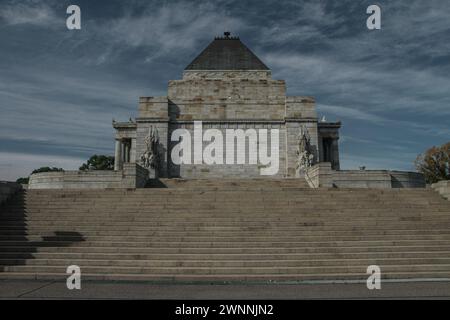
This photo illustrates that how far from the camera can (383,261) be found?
10664 millimetres

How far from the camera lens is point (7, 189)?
53.5 feet

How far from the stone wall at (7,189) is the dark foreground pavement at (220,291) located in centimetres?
780

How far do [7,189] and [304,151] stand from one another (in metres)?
21.3

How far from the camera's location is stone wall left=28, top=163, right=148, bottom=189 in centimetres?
2138

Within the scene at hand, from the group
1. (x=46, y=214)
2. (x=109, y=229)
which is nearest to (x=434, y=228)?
(x=109, y=229)

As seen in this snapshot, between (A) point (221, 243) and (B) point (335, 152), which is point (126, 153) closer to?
(B) point (335, 152)

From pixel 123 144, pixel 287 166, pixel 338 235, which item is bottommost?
pixel 338 235

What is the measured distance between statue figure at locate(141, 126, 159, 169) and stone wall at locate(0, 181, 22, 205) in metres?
11.5

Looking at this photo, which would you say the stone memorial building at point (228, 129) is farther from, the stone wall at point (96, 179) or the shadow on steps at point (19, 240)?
the shadow on steps at point (19, 240)

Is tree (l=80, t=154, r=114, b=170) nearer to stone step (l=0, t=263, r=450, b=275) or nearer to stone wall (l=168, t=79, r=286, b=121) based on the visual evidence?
stone wall (l=168, t=79, r=286, b=121)

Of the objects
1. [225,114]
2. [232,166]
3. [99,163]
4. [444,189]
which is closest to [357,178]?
[444,189]
